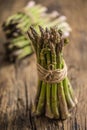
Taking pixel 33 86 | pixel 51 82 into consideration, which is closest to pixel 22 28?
pixel 33 86

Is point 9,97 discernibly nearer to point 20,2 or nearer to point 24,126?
point 24,126

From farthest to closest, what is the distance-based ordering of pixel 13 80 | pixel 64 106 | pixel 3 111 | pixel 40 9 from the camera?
1. pixel 40 9
2. pixel 13 80
3. pixel 3 111
4. pixel 64 106

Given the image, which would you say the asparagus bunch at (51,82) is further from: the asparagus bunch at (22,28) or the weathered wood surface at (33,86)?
the asparagus bunch at (22,28)

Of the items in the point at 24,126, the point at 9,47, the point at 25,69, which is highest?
the point at 9,47

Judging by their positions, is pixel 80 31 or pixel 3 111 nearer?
pixel 3 111

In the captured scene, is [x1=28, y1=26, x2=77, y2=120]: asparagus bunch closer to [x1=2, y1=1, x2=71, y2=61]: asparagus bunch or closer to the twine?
the twine

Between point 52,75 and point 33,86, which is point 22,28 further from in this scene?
point 52,75

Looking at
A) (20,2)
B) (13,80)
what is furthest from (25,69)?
(20,2)
